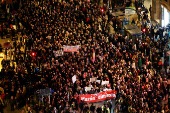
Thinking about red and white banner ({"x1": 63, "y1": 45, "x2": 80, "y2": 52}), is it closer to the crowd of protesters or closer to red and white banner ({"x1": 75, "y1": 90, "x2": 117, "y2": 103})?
the crowd of protesters

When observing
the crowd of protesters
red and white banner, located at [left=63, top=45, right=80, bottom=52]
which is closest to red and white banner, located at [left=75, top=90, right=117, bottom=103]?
the crowd of protesters

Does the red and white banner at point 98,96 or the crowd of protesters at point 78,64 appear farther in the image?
the red and white banner at point 98,96

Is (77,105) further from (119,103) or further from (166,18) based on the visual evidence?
(166,18)

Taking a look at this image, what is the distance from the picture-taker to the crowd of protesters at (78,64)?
20.7 metres

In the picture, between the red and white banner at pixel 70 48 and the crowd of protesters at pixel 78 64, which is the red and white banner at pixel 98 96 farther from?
the red and white banner at pixel 70 48

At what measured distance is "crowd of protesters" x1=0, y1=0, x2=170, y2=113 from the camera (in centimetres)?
2070

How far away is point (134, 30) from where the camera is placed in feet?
99.8

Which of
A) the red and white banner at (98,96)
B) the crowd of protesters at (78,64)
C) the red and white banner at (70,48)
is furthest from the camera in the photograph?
the red and white banner at (70,48)

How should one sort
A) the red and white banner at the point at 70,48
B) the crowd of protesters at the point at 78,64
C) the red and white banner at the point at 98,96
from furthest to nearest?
the red and white banner at the point at 70,48
the red and white banner at the point at 98,96
the crowd of protesters at the point at 78,64

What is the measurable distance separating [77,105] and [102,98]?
2.08m

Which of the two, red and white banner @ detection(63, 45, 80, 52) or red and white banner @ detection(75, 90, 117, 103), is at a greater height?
red and white banner @ detection(63, 45, 80, 52)

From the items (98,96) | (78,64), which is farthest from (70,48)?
(98,96)

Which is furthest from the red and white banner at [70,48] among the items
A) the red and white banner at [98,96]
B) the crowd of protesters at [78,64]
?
the red and white banner at [98,96]

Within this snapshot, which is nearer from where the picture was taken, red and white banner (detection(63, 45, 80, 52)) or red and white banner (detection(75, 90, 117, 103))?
red and white banner (detection(75, 90, 117, 103))
